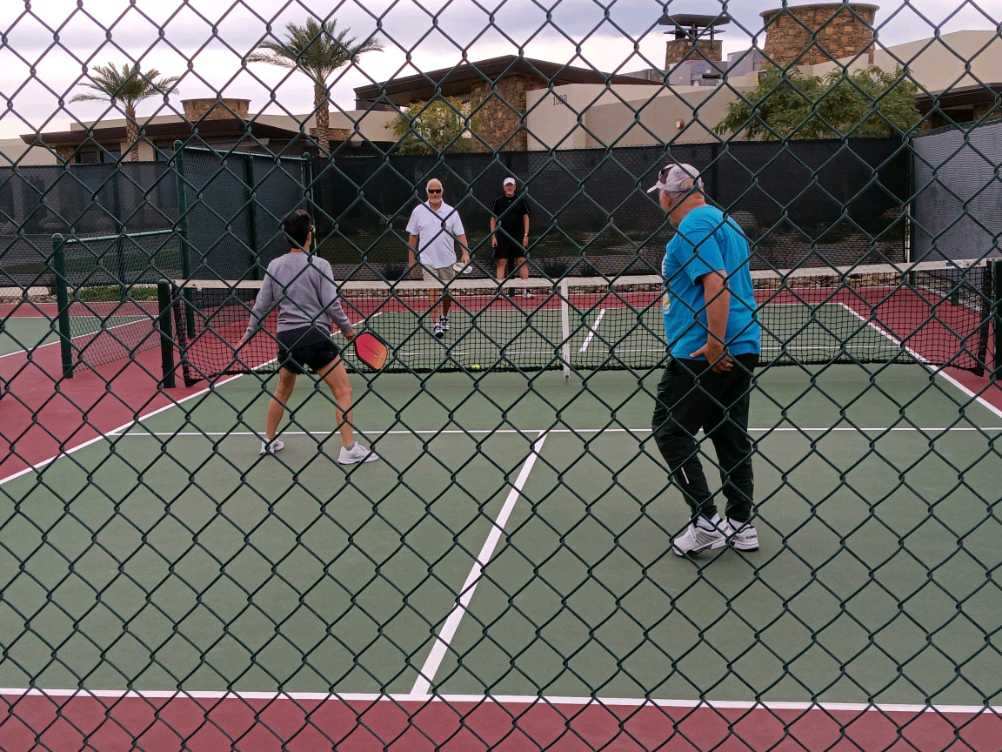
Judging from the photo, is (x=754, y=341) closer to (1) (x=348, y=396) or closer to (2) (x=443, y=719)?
(2) (x=443, y=719)

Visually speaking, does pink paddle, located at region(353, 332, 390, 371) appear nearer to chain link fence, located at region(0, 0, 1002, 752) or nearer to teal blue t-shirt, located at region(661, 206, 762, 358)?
chain link fence, located at region(0, 0, 1002, 752)

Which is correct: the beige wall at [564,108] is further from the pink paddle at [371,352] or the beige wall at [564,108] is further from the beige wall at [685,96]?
the pink paddle at [371,352]

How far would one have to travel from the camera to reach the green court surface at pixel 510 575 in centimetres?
354

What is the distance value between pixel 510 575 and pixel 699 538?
929 millimetres

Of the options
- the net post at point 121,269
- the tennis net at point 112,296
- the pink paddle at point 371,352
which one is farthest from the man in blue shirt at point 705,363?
the tennis net at point 112,296

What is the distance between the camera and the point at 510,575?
536cm

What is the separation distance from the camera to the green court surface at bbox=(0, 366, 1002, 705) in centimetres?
354

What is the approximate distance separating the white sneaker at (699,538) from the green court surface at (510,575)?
0.29ft

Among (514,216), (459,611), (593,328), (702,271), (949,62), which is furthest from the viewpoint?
(949,62)

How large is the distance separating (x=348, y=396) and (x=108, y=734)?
354 centimetres

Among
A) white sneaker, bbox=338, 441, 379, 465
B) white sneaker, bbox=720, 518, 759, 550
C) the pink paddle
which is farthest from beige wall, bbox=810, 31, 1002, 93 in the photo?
white sneaker, bbox=720, 518, 759, 550

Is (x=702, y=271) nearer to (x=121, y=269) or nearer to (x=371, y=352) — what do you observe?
(x=371, y=352)

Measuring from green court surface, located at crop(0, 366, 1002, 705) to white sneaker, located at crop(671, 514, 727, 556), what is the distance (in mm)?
88

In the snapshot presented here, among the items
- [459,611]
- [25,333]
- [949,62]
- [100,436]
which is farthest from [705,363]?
[949,62]
